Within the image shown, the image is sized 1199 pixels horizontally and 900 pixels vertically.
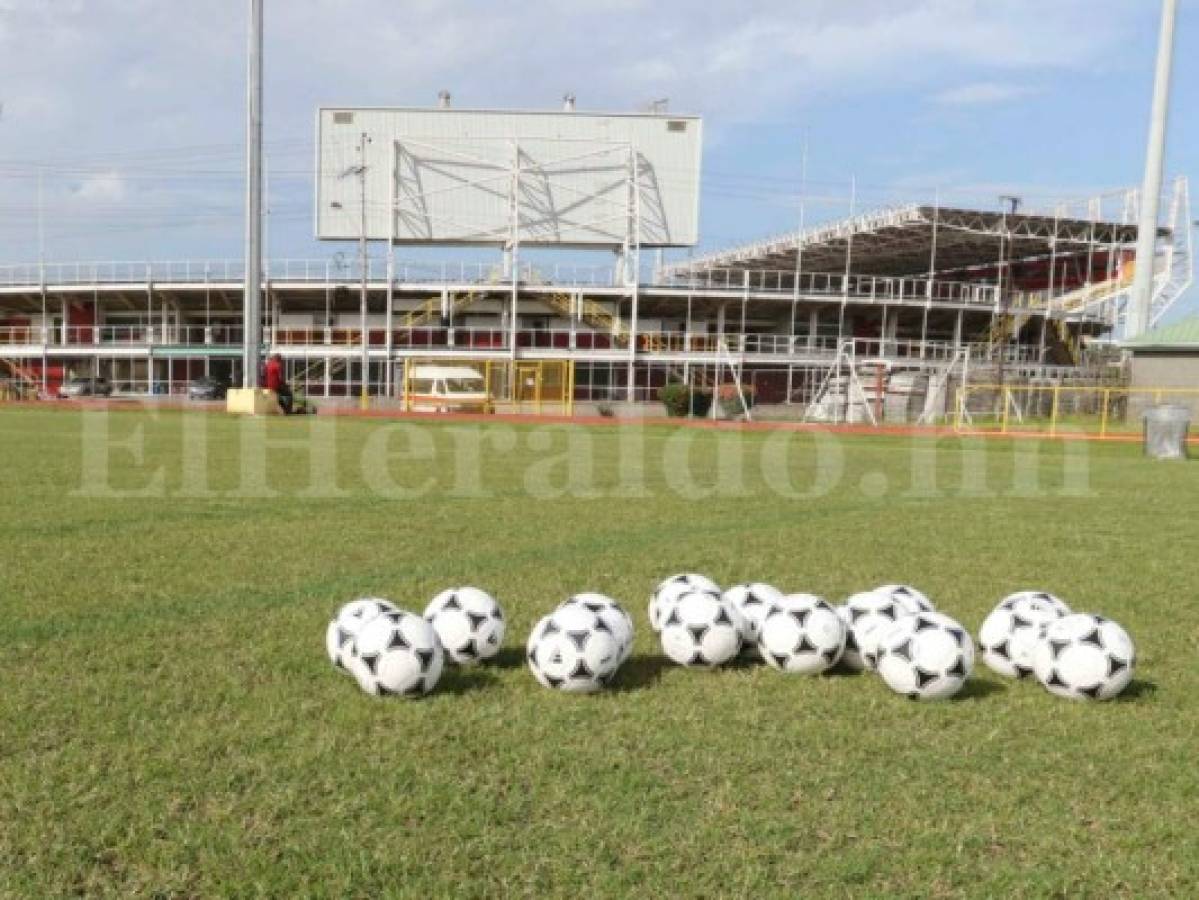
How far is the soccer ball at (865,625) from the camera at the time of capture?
5066mm

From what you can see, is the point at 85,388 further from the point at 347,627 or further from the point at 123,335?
the point at 347,627

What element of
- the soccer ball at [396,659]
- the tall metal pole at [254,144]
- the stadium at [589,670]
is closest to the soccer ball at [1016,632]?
the stadium at [589,670]

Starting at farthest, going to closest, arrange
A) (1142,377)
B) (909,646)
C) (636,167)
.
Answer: (636,167), (1142,377), (909,646)

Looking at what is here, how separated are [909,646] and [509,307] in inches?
1976

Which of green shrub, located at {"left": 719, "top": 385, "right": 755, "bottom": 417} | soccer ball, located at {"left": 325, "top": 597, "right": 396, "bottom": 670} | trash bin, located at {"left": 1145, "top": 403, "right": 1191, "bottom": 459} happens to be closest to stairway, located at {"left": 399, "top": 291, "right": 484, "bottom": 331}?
green shrub, located at {"left": 719, "top": 385, "right": 755, "bottom": 417}

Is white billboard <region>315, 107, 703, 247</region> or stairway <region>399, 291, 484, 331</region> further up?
white billboard <region>315, 107, 703, 247</region>

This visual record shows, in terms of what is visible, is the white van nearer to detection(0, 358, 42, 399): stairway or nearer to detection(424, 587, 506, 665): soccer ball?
detection(0, 358, 42, 399): stairway

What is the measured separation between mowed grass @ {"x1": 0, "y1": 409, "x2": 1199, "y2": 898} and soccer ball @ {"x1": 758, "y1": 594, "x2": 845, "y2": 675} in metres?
0.10

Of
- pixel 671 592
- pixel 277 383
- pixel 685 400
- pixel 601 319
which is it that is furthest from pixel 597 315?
pixel 671 592

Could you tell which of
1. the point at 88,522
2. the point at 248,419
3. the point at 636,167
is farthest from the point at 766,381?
the point at 88,522

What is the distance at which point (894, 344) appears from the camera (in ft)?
175

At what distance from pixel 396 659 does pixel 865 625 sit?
2313 millimetres

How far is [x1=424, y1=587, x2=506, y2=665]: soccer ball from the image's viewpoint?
509cm

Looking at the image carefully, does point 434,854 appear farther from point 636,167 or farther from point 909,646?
point 636,167
